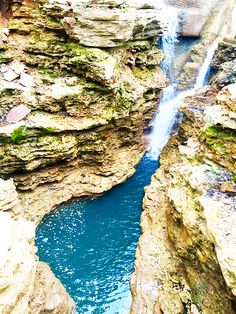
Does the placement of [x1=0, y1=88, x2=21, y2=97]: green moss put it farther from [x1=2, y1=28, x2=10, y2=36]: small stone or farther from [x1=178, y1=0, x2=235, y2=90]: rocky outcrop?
[x1=178, y1=0, x2=235, y2=90]: rocky outcrop

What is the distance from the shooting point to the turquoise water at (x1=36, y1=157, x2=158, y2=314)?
45.2 ft

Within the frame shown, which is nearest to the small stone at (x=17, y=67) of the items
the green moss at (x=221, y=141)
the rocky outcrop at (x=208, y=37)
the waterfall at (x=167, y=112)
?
the green moss at (x=221, y=141)

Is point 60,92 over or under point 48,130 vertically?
over

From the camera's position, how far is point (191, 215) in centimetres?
1057

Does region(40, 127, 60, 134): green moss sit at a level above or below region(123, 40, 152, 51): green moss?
below

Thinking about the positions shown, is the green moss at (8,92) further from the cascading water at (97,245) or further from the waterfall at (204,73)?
the waterfall at (204,73)

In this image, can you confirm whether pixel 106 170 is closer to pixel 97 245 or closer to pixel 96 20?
pixel 97 245

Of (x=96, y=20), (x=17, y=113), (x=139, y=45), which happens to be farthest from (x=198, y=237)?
(x=139, y=45)

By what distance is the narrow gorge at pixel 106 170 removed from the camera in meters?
10.1

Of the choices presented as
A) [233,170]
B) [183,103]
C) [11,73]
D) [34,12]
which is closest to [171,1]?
[183,103]

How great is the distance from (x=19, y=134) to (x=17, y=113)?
119 centimetres

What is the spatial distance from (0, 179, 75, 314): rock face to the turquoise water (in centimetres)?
200

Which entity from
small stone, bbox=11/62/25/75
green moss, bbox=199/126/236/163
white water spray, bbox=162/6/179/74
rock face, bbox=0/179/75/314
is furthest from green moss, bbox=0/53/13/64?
white water spray, bbox=162/6/179/74

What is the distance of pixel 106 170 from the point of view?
19.5 metres
